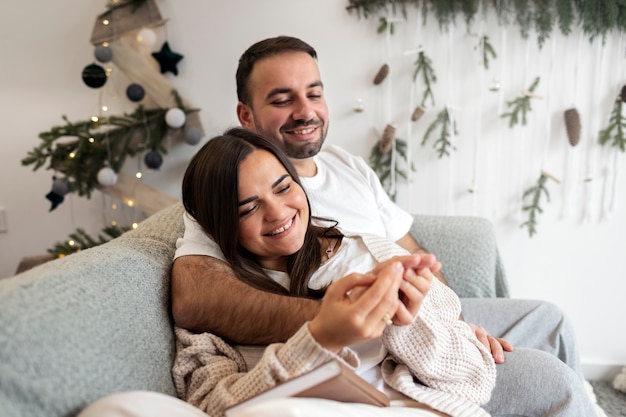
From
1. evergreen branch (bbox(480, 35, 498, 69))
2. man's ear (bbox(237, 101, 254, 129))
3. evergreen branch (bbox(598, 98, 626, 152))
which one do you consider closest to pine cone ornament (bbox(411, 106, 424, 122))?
evergreen branch (bbox(480, 35, 498, 69))

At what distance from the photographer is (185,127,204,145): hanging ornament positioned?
2133mm

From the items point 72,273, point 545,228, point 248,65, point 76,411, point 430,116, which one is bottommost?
point 545,228

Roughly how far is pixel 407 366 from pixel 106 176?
1553 mm

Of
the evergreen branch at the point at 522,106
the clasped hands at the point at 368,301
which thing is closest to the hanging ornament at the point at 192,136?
the evergreen branch at the point at 522,106

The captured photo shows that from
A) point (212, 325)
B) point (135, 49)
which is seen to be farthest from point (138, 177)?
point (212, 325)

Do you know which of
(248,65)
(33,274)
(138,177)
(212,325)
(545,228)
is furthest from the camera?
(138,177)

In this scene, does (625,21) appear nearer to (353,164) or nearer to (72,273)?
(353,164)

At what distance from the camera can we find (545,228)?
208 cm

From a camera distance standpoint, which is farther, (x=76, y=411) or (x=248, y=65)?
(x=248, y=65)

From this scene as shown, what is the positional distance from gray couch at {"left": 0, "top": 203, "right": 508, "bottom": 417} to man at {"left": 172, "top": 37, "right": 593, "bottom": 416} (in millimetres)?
74

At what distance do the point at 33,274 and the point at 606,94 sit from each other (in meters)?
1.89

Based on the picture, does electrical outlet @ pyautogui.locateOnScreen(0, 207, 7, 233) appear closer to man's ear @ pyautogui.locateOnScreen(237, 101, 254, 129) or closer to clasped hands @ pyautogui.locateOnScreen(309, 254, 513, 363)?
man's ear @ pyautogui.locateOnScreen(237, 101, 254, 129)

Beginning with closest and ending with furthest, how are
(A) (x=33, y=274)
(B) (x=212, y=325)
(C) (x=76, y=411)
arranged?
(C) (x=76, y=411) < (A) (x=33, y=274) < (B) (x=212, y=325)

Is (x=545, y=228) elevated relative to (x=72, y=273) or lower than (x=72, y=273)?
lower
